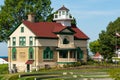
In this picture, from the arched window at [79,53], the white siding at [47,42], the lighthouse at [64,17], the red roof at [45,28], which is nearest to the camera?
the white siding at [47,42]

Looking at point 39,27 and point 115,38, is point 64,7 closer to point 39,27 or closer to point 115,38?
point 39,27

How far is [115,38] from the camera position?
93.9m

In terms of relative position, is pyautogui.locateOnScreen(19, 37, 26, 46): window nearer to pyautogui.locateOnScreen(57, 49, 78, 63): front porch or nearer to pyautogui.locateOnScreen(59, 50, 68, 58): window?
pyautogui.locateOnScreen(57, 49, 78, 63): front porch

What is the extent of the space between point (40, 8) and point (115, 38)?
54.6 ft

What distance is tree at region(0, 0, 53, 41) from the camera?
91338 millimetres

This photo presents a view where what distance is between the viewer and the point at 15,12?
92.1 metres

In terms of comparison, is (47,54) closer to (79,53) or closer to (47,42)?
(47,42)

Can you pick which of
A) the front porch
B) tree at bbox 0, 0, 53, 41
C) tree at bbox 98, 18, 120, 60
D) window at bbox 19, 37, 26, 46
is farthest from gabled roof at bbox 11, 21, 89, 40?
tree at bbox 0, 0, 53, 41

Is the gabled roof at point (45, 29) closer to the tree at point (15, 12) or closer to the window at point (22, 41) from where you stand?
the window at point (22, 41)

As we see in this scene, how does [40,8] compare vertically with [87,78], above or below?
above

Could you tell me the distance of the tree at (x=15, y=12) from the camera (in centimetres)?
9134

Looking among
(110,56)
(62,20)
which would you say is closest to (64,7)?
(62,20)

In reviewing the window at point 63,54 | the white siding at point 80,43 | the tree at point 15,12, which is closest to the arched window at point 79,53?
the white siding at point 80,43

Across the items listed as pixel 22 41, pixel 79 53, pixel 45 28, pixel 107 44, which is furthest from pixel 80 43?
pixel 22 41
